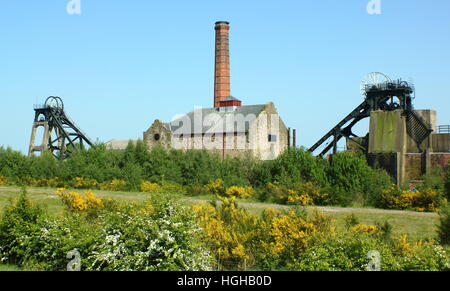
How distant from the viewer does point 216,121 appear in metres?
50.2

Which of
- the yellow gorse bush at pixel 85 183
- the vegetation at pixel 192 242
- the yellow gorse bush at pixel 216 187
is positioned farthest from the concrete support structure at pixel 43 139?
the vegetation at pixel 192 242

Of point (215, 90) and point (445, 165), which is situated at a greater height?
point (215, 90)

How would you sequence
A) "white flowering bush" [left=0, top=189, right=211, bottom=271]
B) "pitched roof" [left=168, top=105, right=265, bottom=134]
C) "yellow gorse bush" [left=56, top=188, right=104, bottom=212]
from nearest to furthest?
1. "white flowering bush" [left=0, top=189, right=211, bottom=271]
2. "yellow gorse bush" [left=56, top=188, right=104, bottom=212]
3. "pitched roof" [left=168, top=105, right=265, bottom=134]

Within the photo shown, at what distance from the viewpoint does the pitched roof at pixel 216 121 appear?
48.3 m

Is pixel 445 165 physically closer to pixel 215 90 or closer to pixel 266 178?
pixel 266 178

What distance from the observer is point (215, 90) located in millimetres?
53438

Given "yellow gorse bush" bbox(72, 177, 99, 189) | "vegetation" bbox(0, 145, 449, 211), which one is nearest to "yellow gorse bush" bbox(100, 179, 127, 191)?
"vegetation" bbox(0, 145, 449, 211)

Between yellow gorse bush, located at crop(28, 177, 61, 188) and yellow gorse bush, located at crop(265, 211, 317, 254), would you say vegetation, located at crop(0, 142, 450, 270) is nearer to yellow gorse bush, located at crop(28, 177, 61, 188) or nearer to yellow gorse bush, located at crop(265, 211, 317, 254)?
yellow gorse bush, located at crop(265, 211, 317, 254)

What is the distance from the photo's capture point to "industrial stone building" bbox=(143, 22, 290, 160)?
47969 millimetres

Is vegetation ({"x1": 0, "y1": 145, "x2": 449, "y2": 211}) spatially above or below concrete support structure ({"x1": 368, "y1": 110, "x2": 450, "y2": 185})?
below

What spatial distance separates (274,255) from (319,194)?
14210 mm

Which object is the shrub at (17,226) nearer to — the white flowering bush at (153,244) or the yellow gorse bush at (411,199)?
the white flowering bush at (153,244)

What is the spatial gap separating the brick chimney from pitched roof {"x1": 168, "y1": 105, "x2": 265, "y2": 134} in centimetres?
243

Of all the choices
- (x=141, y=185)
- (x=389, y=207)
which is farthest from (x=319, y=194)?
(x=141, y=185)
